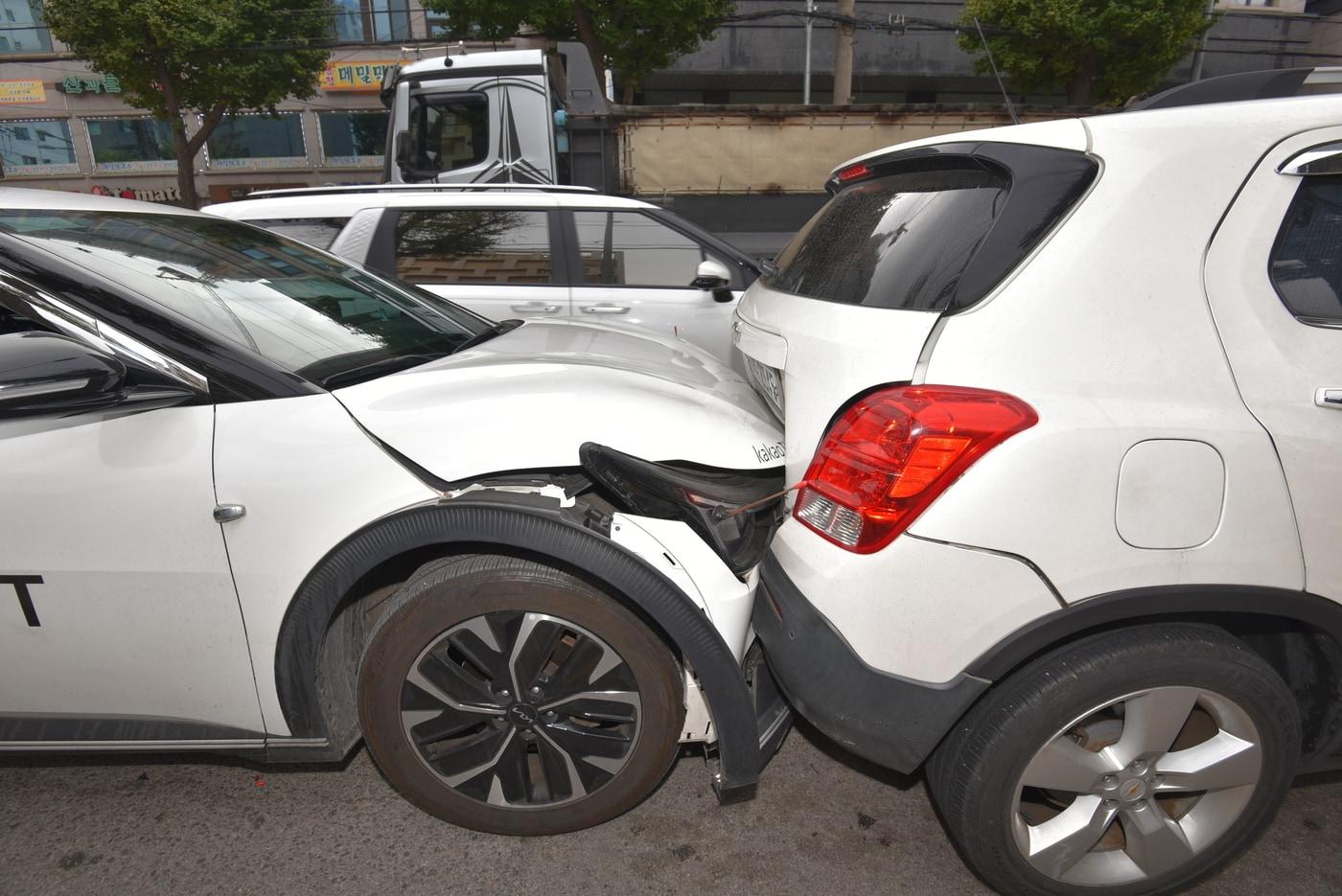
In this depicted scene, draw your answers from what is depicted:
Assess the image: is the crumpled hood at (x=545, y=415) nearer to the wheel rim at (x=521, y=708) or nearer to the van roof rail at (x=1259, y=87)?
the wheel rim at (x=521, y=708)

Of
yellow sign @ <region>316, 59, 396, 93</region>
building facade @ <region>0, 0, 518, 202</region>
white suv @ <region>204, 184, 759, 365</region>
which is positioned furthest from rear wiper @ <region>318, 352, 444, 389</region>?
yellow sign @ <region>316, 59, 396, 93</region>

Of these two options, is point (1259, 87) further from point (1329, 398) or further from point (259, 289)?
point (259, 289)

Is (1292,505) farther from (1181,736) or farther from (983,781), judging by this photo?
(983,781)

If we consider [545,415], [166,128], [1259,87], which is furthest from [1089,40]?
[166,128]

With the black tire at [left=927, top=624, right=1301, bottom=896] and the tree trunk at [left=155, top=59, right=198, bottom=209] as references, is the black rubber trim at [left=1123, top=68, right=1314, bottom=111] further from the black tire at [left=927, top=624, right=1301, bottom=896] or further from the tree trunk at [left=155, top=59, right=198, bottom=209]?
the tree trunk at [left=155, top=59, right=198, bottom=209]

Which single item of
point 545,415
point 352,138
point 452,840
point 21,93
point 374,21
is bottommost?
point 452,840

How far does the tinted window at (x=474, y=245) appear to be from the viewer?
4.67m

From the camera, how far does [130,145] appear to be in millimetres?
25156

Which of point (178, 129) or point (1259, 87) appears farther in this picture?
point (178, 129)

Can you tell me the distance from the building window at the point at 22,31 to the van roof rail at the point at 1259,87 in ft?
107

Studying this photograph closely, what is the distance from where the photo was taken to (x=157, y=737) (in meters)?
1.89

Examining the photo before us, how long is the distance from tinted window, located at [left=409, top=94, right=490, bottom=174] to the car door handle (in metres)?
9.53

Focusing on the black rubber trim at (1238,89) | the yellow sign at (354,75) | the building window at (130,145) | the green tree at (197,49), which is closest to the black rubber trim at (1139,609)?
the black rubber trim at (1238,89)

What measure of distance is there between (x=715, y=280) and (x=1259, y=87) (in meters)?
3.03
